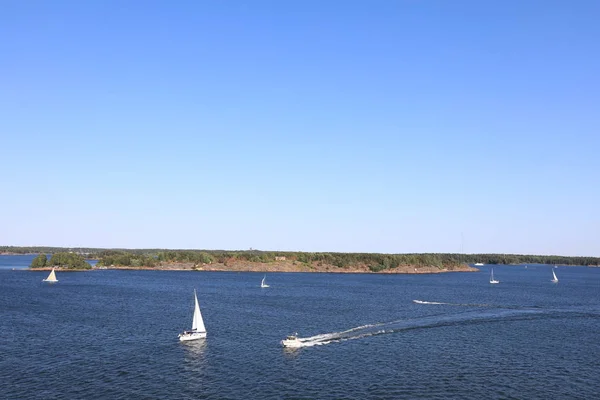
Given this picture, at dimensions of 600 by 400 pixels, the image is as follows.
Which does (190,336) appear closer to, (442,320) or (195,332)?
(195,332)

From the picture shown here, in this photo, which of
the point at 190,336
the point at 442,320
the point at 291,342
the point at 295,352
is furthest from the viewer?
the point at 442,320

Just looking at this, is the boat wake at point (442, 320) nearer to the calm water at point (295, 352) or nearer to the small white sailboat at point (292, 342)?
the calm water at point (295, 352)

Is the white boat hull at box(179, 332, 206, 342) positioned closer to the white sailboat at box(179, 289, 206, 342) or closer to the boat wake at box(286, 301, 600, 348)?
the white sailboat at box(179, 289, 206, 342)

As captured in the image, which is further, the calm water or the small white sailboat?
the small white sailboat

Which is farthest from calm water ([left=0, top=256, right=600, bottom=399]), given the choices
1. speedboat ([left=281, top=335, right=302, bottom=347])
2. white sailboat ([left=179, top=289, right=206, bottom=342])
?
speedboat ([left=281, top=335, right=302, bottom=347])

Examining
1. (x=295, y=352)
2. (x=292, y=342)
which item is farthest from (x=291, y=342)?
(x=295, y=352)

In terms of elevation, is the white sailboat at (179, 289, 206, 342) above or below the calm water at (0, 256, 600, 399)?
above

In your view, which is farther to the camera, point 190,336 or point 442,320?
point 442,320

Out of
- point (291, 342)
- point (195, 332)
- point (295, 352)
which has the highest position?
point (195, 332)
